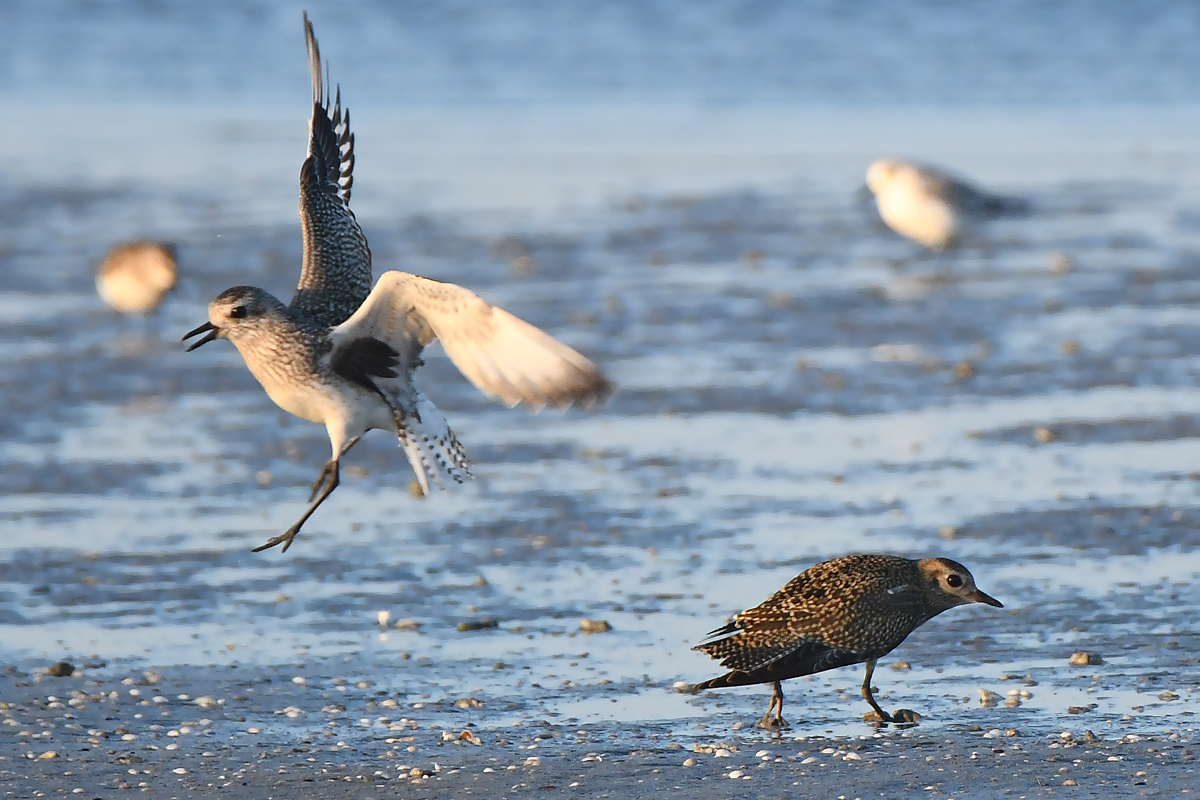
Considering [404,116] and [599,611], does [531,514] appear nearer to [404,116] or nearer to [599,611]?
[599,611]

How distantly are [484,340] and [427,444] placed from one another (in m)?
1.03

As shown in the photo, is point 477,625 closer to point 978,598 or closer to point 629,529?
point 629,529

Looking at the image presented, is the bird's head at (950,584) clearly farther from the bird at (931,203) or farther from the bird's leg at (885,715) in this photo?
the bird at (931,203)

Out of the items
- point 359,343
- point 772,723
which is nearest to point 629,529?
point 359,343

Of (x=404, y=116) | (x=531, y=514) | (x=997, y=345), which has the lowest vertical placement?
(x=531, y=514)

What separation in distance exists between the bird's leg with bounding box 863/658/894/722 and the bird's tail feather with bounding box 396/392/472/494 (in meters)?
1.60

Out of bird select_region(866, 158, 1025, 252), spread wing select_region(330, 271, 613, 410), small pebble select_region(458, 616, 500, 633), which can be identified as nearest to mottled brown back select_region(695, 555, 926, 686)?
spread wing select_region(330, 271, 613, 410)

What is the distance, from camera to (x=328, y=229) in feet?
23.7

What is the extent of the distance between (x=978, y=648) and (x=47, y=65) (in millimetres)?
18615

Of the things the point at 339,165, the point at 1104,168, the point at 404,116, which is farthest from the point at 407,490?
the point at 404,116

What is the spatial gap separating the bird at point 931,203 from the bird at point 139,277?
492cm

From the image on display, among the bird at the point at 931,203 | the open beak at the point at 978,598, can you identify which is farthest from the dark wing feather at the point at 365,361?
the bird at the point at 931,203

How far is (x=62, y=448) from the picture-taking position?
8.90 meters

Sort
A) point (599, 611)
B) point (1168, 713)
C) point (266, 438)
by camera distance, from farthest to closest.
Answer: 1. point (266, 438)
2. point (599, 611)
3. point (1168, 713)
